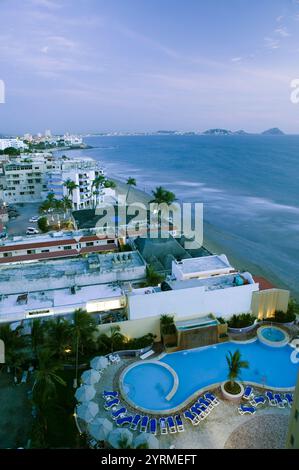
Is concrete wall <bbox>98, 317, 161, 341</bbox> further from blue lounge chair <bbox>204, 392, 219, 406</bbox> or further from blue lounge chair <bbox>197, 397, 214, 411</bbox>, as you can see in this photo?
blue lounge chair <bbox>197, 397, 214, 411</bbox>

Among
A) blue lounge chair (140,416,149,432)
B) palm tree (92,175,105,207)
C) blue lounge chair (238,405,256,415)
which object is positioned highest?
palm tree (92,175,105,207)

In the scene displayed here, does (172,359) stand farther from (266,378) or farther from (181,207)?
(181,207)

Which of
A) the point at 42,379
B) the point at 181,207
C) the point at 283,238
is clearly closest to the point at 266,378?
the point at 42,379

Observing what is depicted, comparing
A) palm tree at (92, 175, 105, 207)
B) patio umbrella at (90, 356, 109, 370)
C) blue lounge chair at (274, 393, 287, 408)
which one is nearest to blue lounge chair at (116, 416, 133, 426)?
patio umbrella at (90, 356, 109, 370)

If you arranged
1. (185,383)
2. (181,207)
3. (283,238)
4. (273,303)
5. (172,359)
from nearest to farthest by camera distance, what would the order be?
(185,383) < (172,359) < (273,303) < (283,238) < (181,207)

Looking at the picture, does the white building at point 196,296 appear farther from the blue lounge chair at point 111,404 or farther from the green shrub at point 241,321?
the blue lounge chair at point 111,404
